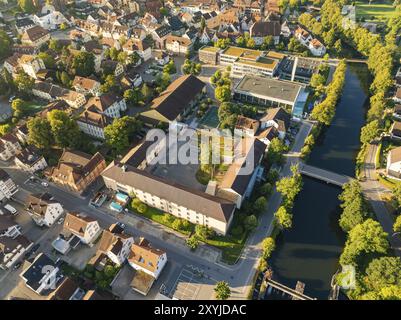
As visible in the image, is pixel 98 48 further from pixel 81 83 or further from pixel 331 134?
pixel 331 134

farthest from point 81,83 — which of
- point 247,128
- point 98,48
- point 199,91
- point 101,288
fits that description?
point 101,288

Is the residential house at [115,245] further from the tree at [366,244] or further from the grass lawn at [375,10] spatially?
the grass lawn at [375,10]

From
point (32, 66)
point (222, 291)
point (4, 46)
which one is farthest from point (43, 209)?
point (4, 46)

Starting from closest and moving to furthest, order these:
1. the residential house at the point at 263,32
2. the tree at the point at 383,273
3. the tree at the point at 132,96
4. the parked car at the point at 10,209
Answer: the tree at the point at 383,273 < the parked car at the point at 10,209 < the tree at the point at 132,96 < the residential house at the point at 263,32

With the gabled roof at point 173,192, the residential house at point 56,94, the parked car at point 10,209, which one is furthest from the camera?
the residential house at point 56,94

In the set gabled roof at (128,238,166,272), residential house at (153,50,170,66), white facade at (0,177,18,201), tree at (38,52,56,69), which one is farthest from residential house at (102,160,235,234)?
tree at (38,52,56,69)

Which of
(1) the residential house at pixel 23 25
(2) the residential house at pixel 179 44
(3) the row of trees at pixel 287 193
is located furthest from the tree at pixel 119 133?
(1) the residential house at pixel 23 25

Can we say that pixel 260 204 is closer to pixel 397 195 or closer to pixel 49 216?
pixel 397 195
